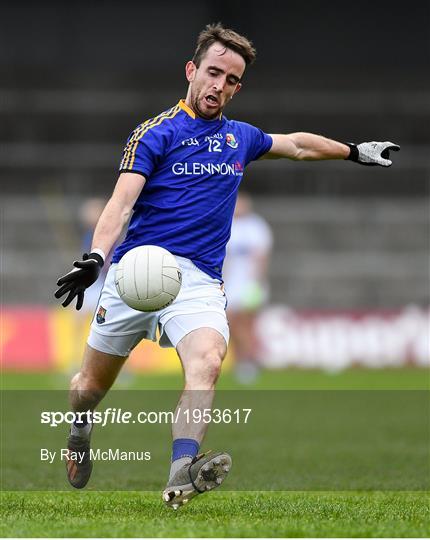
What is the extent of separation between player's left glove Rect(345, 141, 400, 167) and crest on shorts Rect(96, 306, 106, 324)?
6.18 feet

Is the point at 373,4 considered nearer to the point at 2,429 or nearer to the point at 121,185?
the point at 2,429

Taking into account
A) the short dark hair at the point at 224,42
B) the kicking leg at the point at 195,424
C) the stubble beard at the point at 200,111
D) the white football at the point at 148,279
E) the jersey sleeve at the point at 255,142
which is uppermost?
the short dark hair at the point at 224,42

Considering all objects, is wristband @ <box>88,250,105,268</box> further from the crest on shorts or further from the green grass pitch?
the green grass pitch

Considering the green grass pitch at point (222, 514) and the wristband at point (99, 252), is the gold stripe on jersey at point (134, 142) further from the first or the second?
the green grass pitch at point (222, 514)

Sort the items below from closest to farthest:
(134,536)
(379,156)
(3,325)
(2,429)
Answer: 1. (134,536)
2. (379,156)
3. (2,429)
4. (3,325)

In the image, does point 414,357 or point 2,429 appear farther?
point 414,357

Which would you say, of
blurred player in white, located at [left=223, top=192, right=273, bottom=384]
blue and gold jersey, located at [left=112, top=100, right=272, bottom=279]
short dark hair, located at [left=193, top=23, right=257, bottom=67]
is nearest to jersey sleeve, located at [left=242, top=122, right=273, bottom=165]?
blue and gold jersey, located at [left=112, top=100, right=272, bottom=279]

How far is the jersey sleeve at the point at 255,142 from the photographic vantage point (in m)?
6.69

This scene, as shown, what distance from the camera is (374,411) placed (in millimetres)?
12836

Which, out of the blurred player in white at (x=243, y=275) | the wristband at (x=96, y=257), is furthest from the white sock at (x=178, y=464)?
the blurred player in white at (x=243, y=275)

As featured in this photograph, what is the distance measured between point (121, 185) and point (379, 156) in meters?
1.95

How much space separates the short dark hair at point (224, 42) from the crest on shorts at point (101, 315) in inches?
57.2

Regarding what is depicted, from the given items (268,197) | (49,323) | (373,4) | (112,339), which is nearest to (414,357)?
(49,323)

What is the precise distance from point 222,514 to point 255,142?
2.15m
